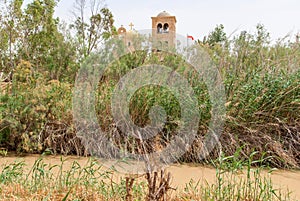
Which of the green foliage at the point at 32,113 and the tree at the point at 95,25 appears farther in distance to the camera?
the tree at the point at 95,25

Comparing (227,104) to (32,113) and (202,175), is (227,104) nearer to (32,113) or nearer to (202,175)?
(202,175)

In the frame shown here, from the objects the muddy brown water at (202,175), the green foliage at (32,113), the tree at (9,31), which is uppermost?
the tree at (9,31)

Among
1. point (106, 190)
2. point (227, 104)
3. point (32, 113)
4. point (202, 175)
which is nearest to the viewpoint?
point (106, 190)

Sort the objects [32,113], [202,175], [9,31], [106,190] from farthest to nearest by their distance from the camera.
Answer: [9,31]
[32,113]
[202,175]
[106,190]

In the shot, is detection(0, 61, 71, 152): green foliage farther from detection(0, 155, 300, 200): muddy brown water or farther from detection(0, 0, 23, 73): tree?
detection(0, 0, 23, 73): tree

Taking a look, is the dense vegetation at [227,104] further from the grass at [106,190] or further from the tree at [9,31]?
the tree at [9,31]

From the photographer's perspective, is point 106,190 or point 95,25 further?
point 95,25

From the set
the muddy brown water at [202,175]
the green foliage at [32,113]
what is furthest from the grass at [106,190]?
the green foliage at [32,113]

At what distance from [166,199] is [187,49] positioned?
266 centimetres

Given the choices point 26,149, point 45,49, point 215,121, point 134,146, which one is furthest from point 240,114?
point 45,49

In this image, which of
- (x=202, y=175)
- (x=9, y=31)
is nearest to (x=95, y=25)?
(x=9, y=31)

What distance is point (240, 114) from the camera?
296cm

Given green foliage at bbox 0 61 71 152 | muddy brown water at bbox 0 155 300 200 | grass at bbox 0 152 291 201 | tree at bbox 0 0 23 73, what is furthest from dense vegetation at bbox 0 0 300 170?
tree at bbox 0 0 23 73

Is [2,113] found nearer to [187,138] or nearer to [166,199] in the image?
[187,138]
